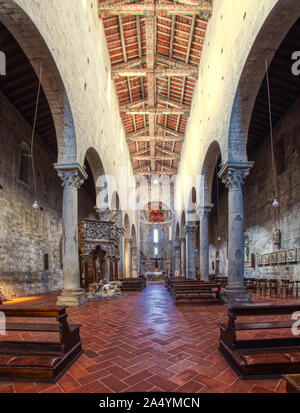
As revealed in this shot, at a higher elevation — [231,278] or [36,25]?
[36,25]

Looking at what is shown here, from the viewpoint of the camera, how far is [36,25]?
231 inches

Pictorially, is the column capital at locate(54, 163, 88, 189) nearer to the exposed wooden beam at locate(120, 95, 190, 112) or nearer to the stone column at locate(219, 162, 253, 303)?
the stone column at locate(219, 162, 253, 303)

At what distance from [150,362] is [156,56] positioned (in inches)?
626

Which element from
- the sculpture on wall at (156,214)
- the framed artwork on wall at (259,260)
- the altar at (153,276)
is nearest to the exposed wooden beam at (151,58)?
the framed artwork on wall at (259,260)

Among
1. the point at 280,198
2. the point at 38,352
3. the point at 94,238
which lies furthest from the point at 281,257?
the point at 38,352

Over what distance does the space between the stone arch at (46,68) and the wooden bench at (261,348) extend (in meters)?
6.59

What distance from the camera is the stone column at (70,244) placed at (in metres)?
7.79

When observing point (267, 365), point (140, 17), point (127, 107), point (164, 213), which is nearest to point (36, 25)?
point (267, 365)

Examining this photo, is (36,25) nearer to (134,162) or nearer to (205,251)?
(205,251)

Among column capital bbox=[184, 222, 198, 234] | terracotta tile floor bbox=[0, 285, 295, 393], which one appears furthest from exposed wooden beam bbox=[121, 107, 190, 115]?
terracotta tile floor bbox=[0, 285, 295, 393]
